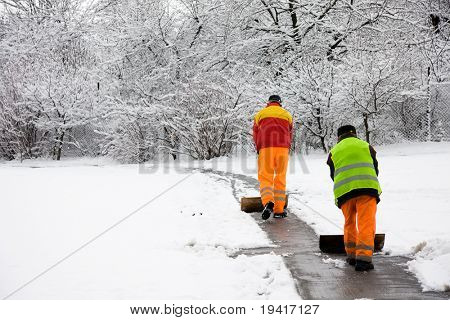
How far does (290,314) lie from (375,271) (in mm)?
1255

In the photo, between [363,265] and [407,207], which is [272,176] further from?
[363,265]

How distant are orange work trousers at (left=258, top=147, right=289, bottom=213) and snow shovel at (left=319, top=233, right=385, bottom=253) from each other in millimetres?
1611

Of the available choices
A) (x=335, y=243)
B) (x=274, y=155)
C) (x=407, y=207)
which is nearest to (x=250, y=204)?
(x=274, y=155)

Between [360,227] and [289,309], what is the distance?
131cm

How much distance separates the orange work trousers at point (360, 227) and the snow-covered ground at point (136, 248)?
2.30 feet

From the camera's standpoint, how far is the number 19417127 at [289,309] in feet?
9.21

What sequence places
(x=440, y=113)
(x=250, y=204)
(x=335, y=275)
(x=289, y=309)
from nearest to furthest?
(x=289, y=309) < (x=335, y=275) < (x=250, y=204) < (x=440, y=113)

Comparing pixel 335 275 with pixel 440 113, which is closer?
pixel 335 275

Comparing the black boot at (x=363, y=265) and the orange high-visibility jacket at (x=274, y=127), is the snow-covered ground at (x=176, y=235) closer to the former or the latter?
the black boot at (x=363, y=265)

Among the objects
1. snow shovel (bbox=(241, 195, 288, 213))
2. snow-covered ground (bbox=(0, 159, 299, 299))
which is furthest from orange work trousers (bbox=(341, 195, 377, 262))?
snow shovel (bbox=(241, 195, 288, 213))

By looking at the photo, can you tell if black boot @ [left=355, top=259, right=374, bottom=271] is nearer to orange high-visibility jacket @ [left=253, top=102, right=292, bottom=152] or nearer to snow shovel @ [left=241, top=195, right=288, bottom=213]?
orange high-visibility jacket @ [left=253, top=102, right=292, bottom=152]

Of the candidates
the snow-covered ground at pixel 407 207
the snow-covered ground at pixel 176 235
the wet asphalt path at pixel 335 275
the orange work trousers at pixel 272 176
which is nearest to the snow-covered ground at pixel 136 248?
the snow-covered ground at pixel 176 235

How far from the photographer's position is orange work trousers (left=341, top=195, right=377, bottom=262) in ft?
12.2

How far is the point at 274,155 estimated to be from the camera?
598 cm
